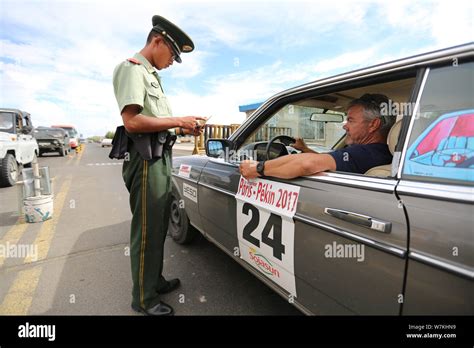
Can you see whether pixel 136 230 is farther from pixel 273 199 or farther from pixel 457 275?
pixel 457 275

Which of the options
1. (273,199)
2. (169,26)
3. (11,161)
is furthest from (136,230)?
(11,161)

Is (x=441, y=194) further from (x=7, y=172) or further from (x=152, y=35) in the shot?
(x=7, y=172)

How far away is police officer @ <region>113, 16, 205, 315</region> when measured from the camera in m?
1.73

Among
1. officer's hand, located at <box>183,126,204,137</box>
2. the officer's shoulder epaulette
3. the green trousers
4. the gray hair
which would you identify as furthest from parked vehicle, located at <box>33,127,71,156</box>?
the gray hair

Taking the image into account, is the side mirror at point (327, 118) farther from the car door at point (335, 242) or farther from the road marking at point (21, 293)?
the road marking at point (21, 293)

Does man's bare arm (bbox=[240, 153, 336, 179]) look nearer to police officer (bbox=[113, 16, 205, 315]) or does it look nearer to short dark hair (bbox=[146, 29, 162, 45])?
police officer (bbox=[113, 16, 205, 315])

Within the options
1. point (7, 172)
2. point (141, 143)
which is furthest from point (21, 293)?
point (7, 172)

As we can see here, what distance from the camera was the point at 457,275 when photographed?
0.89 m

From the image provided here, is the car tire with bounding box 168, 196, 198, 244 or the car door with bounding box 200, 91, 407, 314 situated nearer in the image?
the car door with bounding box 200, 91, 407, 314

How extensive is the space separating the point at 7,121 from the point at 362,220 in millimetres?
10434

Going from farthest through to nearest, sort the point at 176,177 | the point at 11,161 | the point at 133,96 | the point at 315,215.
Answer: the point at 11,161
the point at 176,177
the point at 133,96
the point at 315,215

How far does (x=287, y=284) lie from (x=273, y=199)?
0.51 metres

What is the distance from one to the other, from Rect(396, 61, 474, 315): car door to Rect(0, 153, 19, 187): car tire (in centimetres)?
802

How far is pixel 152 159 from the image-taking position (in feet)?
6.19
